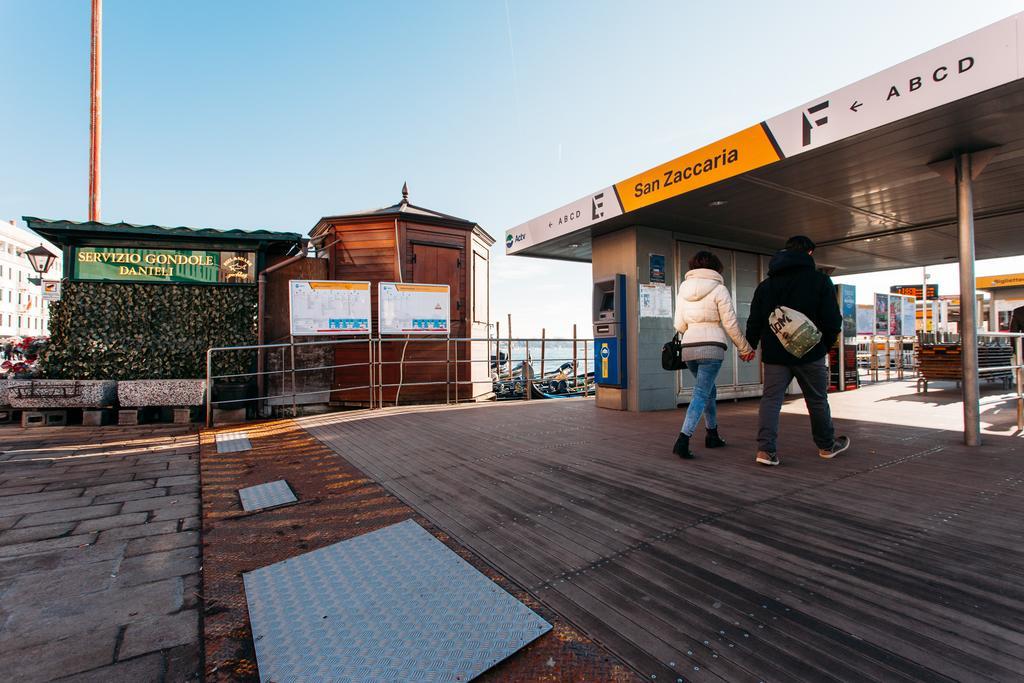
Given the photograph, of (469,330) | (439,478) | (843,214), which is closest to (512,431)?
(439,478)

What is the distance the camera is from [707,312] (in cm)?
356

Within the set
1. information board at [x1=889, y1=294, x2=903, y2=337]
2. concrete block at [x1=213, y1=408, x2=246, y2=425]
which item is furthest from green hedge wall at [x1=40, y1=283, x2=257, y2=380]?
information board at [x1=889, y1=294, x2=903, y2=337]

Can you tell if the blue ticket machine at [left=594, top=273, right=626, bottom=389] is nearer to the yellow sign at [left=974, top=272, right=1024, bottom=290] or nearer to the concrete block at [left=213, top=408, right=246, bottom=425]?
the concrete block at [left=213, top=408, right=246, bottom=425]

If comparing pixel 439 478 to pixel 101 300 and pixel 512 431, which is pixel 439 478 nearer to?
pixel 512 431

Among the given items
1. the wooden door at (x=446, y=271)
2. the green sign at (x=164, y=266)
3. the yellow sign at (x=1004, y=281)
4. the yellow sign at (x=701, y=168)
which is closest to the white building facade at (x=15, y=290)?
the green sign at (x=164, y=266)

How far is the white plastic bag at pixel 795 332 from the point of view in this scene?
3145mm

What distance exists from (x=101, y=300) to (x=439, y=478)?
758 centimetres

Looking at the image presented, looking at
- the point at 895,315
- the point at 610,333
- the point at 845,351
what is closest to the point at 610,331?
the point at 610,333

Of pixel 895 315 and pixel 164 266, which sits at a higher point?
pixel 164 266

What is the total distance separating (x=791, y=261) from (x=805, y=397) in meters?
0.99

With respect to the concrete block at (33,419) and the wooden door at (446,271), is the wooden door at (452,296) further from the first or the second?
the concrete block at (33,419)

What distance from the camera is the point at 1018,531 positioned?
2062mm

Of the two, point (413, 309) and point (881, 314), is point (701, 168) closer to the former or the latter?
point (413, 309)

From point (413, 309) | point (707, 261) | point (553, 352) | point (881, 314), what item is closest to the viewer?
point (707, 261)
